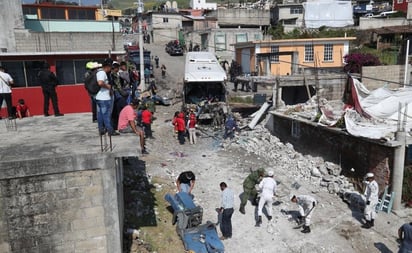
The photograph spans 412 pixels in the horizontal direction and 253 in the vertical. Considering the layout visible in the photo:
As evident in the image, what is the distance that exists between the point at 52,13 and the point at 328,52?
19864 millimetres

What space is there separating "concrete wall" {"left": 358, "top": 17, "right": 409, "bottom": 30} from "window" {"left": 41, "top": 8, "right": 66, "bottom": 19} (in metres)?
31.1

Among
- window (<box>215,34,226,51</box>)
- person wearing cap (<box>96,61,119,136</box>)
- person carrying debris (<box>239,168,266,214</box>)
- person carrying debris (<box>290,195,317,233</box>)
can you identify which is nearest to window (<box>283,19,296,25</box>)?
window (<box>215,34,226,51</box>)

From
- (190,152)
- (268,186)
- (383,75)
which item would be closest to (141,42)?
(190,152)

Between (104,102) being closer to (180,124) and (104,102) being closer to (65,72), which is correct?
(65,72)

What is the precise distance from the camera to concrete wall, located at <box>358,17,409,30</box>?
38.7 m

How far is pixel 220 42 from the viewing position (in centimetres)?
3844

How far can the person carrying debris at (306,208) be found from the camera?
10264mm

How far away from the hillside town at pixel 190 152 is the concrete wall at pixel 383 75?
0.26 feet

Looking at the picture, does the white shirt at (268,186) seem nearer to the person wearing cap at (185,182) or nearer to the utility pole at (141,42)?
the person wearing cap at (185,182)

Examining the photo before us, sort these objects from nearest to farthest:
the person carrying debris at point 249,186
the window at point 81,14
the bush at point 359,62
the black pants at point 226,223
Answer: the black pants at point 226,223 < the person carrying debris at point 249,186 < the window at point 81,14 < the bush at point 359,62

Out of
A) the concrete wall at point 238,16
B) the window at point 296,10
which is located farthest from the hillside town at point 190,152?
the concrete wall at point 238,16

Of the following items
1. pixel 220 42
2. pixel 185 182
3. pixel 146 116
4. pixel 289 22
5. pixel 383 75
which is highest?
pixel 289 22

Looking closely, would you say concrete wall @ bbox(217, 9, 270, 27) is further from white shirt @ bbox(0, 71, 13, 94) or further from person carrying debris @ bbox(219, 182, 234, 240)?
person carrying debris @ bbox(219, 182, 234, 240)

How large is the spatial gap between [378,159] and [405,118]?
2422 mm
